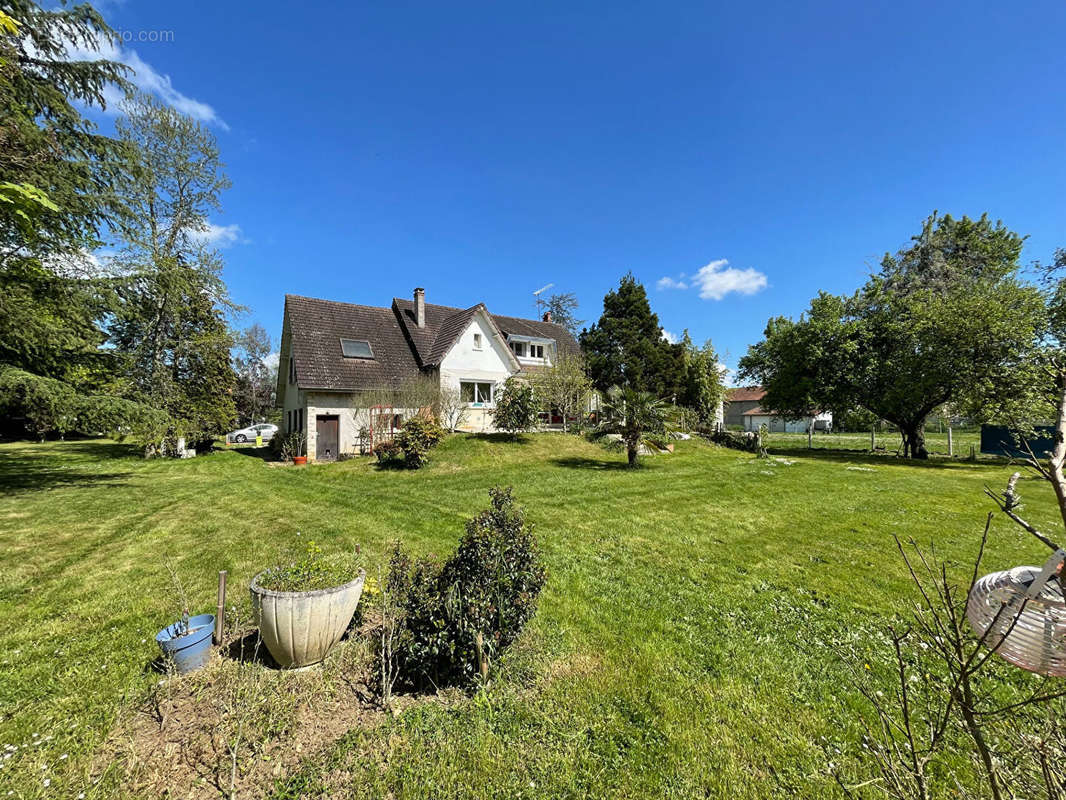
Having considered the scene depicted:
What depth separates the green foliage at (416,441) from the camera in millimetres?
15289

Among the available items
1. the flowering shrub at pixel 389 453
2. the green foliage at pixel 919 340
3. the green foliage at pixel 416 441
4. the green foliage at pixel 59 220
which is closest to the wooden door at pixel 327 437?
the flowering shrub at pixel 389 453

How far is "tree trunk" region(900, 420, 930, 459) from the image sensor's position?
74.2ft

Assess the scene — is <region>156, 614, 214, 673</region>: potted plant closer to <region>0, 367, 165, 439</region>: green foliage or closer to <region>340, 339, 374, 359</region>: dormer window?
<region>0, 367, 165, 439</region>: green foliage

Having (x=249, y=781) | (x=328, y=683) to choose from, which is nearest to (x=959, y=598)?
(x=328, y=683)

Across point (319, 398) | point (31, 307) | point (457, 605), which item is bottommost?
point (457, 605)

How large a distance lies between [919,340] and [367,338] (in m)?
28.8

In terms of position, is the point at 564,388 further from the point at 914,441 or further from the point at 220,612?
the point at 914,441

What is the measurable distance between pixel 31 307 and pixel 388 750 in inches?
558

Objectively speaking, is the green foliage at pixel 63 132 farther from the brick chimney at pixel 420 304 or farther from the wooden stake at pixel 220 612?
the brick chimney at pixel 420 304

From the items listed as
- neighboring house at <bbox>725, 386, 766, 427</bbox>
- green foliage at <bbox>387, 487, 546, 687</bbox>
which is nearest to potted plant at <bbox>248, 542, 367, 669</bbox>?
green foliage at <bbox>387, 487, 546, 687</bbox>

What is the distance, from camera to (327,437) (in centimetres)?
1852

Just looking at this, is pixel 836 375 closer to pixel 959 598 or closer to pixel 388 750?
pixel 959 598

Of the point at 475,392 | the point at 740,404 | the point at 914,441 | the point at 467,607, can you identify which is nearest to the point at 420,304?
the point at 475,392

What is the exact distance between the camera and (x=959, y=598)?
5.17 metres
